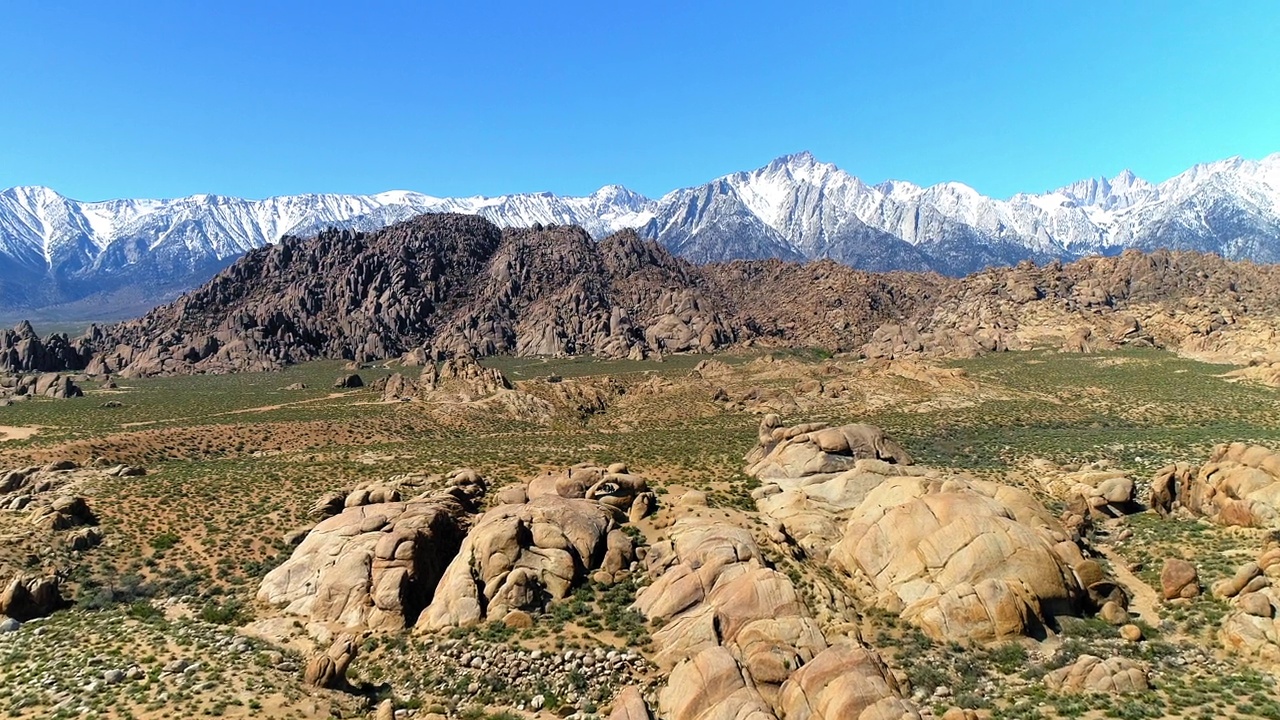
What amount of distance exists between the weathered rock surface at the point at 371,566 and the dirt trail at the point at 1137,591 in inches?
1241

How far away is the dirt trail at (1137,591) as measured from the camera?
2941 centimetres

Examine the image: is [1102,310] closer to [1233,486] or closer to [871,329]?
[871,329]

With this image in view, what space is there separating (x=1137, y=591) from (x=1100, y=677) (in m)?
10.4

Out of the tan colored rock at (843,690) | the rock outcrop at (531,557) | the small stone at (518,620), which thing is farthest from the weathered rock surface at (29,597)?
the tan colored rock at (843,690)

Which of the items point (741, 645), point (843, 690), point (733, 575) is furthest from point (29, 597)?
point (843, 690)

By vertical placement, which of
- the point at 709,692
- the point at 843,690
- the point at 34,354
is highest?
the point at 34,354

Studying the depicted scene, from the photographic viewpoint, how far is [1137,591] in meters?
31.5

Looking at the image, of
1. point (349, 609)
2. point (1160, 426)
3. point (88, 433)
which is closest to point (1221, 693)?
point (349, 609)

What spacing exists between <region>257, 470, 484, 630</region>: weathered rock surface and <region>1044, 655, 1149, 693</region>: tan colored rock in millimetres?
25700

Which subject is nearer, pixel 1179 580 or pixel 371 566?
pixel 1179 580

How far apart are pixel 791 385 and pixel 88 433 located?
7985cm

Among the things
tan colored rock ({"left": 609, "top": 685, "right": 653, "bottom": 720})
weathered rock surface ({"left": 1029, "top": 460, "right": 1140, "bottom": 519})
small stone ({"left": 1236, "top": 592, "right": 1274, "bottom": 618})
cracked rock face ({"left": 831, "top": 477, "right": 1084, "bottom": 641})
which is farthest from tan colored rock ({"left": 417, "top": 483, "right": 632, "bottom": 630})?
weathered rock surface ({"left": 1029, "top": 460, "right": 1140, "bottom": 519})

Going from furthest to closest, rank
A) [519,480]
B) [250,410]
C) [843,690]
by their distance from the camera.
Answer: [250,410] < [519,480] < [843,690]

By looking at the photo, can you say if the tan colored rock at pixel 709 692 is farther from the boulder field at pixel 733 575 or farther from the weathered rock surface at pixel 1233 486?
the weathered rock surface at pixel 1233 486
